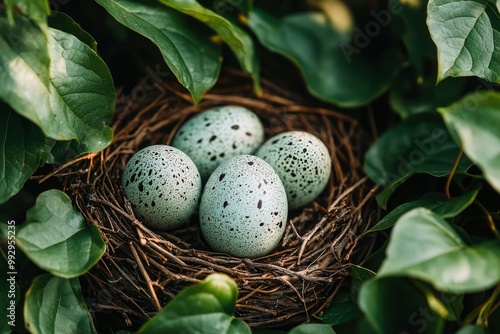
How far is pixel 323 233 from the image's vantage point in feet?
3.78

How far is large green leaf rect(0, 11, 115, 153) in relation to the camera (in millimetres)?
864

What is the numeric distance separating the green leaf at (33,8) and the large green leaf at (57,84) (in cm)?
4

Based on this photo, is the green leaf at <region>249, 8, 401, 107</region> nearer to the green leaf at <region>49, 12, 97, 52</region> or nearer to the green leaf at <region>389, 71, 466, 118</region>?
the green leaf at <region>389, 71, 466, 118</region>

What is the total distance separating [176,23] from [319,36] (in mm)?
438

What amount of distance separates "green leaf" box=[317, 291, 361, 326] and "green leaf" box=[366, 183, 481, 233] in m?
0.15

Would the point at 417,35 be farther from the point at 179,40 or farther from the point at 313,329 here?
the point at 313,329

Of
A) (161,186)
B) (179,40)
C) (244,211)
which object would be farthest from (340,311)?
(179,40)

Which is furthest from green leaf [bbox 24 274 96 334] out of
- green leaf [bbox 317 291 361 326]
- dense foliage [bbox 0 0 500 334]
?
green leaf [bbox 317 291 361 326]

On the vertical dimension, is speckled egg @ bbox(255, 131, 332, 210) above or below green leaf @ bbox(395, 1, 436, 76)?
below

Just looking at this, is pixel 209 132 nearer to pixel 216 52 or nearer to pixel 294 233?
pixel 216 52

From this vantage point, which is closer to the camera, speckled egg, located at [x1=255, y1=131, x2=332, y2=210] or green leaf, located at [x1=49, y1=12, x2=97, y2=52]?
green leaf, located at [x1=49, y1=12, x2=97, y2=52]

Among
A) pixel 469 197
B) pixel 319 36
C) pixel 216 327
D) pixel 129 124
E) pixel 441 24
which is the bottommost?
pixel 216 327

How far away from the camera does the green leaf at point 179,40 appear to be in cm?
112

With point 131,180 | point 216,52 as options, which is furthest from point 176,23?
point 131,180
